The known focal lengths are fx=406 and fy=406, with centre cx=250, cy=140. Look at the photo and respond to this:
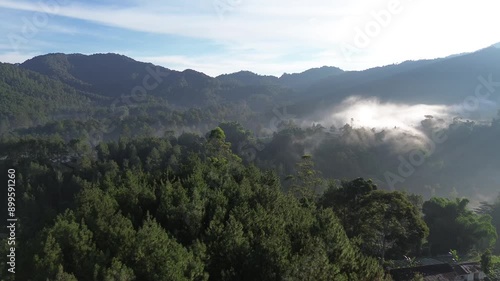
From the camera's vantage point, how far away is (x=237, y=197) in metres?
17.7

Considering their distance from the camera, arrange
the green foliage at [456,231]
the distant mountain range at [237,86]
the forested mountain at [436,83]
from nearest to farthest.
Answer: the green foliage at [456,231]
the distant mountain range at [237,86]
the forested mountain at [436,83]

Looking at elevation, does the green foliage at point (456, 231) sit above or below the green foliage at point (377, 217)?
below

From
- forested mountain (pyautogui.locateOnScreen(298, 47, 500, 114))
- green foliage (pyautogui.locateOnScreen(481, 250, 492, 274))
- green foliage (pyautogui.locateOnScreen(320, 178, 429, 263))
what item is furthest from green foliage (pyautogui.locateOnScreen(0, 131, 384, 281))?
forested mountain (pyautogui.locateOnScreen(298, 47, 500, 114))

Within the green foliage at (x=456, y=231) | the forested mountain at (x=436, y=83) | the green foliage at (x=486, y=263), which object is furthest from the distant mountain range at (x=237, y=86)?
the green foliage at (x=486, y=263)

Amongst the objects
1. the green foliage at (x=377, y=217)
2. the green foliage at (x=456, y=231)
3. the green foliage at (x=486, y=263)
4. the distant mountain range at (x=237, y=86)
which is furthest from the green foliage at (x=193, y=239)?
the distant mountain range at (x=237, y=86)

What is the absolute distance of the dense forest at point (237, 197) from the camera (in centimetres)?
1207

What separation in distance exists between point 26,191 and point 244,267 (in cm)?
3830

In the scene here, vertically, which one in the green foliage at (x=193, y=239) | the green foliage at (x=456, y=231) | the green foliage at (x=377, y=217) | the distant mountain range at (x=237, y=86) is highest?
the distant mountain range at (x=237, y=86)

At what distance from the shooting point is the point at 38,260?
36.2ft

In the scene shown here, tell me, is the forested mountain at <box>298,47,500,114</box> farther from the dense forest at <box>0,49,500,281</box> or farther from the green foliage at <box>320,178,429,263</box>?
the green foliage at <box>320,178,429,263</box>

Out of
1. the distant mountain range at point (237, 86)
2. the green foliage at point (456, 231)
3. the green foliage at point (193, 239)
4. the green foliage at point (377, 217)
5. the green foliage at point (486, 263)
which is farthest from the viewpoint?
the distant mountain range at point (237, 86)

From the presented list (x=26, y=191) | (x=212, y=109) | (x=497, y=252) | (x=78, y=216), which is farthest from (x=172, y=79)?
(x=78, y=216)

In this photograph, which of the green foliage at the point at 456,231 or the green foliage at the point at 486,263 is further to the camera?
the green foliage at the point at 456,231

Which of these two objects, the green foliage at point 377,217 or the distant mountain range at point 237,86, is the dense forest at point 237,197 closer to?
the green foliage at point 377,217
